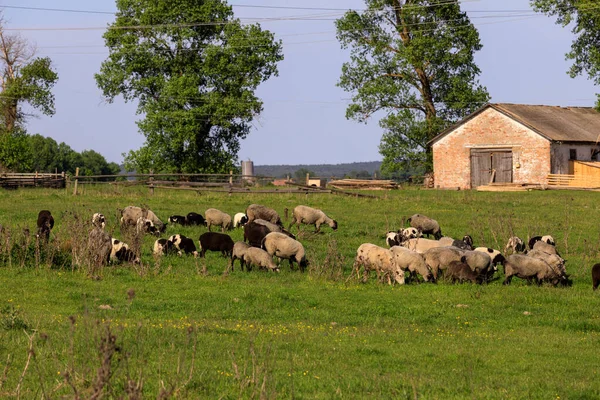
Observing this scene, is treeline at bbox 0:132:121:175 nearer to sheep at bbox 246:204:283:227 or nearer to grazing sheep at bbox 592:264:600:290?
sheep at bbox 246:204:283:227

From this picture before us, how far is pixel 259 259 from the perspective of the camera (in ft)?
67.0

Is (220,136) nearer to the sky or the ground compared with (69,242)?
nearer to the sky

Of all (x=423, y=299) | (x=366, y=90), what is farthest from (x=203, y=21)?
(x=423, y=299)

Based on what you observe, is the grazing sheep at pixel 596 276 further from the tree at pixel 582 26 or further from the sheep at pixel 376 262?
the tree at pixel 582 26

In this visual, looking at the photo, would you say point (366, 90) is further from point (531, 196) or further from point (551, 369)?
point (551, 369)

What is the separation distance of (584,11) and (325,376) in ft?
133

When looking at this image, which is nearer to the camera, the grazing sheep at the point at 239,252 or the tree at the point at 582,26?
the grazing sheep at the point at 239,252

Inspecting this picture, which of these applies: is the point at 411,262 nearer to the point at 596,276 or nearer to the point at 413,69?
the point at 596,276

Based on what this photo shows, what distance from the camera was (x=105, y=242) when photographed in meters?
19.6

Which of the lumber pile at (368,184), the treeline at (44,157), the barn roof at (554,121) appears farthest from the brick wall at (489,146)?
the treeline at (44,157)

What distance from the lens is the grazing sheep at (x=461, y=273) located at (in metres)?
18.9

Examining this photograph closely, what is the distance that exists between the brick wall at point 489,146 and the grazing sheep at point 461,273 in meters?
32.9

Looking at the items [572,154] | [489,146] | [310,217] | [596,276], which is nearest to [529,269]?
[596,276]

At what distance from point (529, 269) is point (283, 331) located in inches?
300
